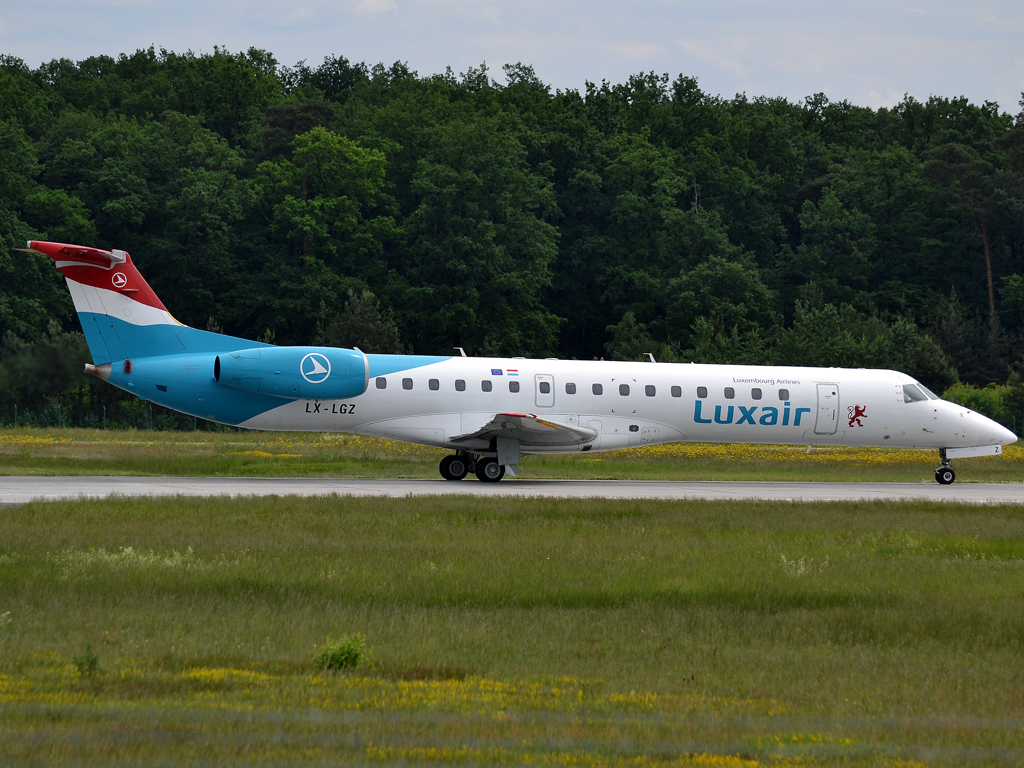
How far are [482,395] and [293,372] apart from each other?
15.0 feet

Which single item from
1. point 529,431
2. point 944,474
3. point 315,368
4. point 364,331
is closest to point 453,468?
point 529,431

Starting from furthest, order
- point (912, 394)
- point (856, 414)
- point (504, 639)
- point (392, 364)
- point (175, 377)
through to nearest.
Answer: point (912, 394) < point (856, 414) < point (392, 364) < point (175, 377) < point (504, 639)

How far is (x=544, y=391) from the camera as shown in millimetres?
28125

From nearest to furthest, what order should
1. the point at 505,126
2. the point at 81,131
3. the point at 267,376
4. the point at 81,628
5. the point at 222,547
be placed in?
the point at 81,628
the point at 222,547
the point at 267,376
the point at 81,131
the point at 505,126

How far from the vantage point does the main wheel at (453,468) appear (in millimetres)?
28547

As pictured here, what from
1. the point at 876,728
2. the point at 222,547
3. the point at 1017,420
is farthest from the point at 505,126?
the point at 876,728

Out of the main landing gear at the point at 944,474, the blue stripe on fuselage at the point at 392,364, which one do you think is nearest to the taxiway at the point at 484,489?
the main landing gear at the point at 944,474

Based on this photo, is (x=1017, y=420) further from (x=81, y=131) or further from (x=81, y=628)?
(x=81, y=131)

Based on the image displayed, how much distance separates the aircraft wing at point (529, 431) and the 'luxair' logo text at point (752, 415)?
3.10m

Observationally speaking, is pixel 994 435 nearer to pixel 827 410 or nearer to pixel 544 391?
pixel 827 410

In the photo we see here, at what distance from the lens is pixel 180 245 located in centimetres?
7094

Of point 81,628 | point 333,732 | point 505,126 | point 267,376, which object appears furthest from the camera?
point 505,126

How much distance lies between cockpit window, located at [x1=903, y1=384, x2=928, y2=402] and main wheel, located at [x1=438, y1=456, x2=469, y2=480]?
39.6ft

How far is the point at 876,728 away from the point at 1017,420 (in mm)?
52412
